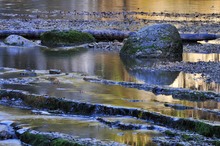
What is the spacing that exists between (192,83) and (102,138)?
6.58 meters

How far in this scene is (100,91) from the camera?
46.7ft

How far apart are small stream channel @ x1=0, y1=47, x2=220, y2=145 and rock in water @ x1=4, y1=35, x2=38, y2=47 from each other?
316cm

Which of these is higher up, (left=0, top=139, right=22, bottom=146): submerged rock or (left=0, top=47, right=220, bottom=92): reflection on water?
(left=0, top=47, right=220, bottom=92): reflection on water

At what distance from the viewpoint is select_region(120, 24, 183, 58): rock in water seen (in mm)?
22562

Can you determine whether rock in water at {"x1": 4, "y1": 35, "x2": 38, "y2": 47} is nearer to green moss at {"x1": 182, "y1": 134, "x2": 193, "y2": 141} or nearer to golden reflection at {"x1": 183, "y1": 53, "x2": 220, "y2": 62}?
golden reflection at {"x1": 183, "y1": 53, "x2": 220, "y2": 62}

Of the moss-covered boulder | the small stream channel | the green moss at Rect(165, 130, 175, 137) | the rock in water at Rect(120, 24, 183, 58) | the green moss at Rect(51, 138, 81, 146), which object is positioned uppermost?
the moss-covered boulder

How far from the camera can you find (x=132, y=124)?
10883 mm

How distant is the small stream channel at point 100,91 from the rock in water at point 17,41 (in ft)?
10.4

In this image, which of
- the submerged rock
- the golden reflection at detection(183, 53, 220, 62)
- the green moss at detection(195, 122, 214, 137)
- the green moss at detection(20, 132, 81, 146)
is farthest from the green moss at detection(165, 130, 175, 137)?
the golden reflection at detection(183, 53, 220, 62)

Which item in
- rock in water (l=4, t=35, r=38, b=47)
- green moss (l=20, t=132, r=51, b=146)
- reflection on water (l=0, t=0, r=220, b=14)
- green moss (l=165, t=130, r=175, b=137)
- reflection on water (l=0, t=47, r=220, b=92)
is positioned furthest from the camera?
reflection on water (l=0, t=0, r=220, b=14)

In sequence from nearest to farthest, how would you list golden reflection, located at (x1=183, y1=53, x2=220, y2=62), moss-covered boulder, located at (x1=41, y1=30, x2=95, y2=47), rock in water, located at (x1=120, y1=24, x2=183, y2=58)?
golden reflection, located at (x1=183, y1=53, x2=220, y2=62)
rock in water, located at (x1=120, y1=24, x2=183, y2=58)
moss-covered boulder, located at (x1=41, y1=30, x2=95, y2=47)

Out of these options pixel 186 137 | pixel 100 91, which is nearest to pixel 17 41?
pixel 100 91

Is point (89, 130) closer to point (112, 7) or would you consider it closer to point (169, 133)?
point (169, 133)

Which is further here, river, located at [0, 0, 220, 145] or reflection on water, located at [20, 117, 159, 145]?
river, located at [0, 0, 220, 145]
